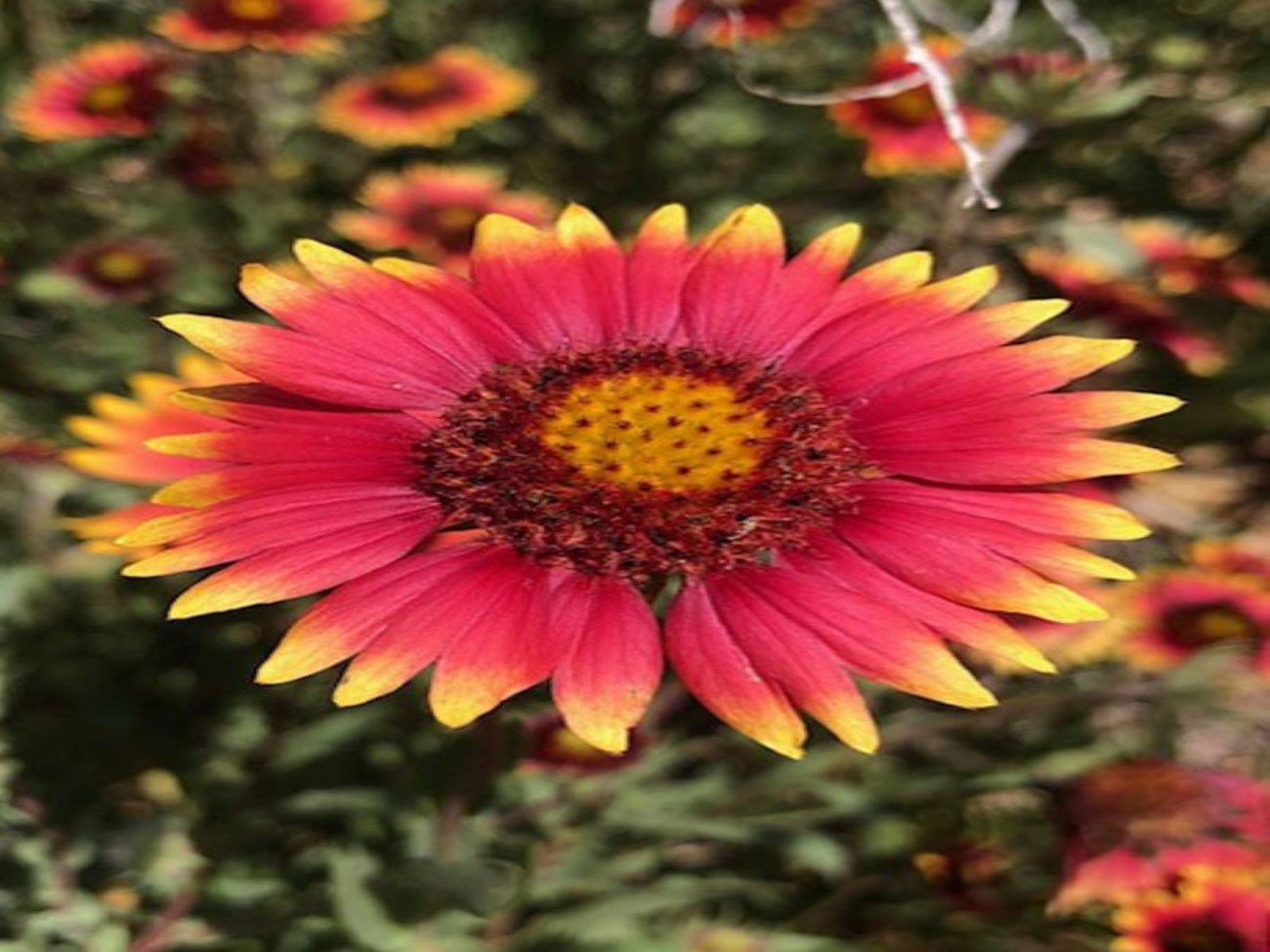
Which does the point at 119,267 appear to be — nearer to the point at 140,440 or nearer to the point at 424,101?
the point at 424,101

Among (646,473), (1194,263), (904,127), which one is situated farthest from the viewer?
(1194,263)

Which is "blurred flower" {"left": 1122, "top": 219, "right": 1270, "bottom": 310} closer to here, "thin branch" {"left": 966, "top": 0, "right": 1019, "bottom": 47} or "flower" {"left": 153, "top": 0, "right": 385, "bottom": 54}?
"thin branch" {"left": 966, "top": 0, "right": 1019, "bottom": 47}

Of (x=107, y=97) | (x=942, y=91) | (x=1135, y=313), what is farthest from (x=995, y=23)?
(x=107, y=97)

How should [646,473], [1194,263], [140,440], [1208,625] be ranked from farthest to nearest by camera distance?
1. [1194,263]
2. [1208,625]
3. [140,440]
4. [646,473]

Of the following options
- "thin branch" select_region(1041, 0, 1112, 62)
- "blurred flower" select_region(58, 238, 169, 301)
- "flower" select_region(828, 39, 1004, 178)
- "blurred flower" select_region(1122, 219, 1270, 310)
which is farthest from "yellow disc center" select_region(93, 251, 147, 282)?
"blurred flower" select_region(1122, 219, 1270, 310)

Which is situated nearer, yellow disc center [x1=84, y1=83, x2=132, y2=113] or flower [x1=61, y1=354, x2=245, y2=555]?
flower [x1=61, y1=354, x2=245, y2=555]
